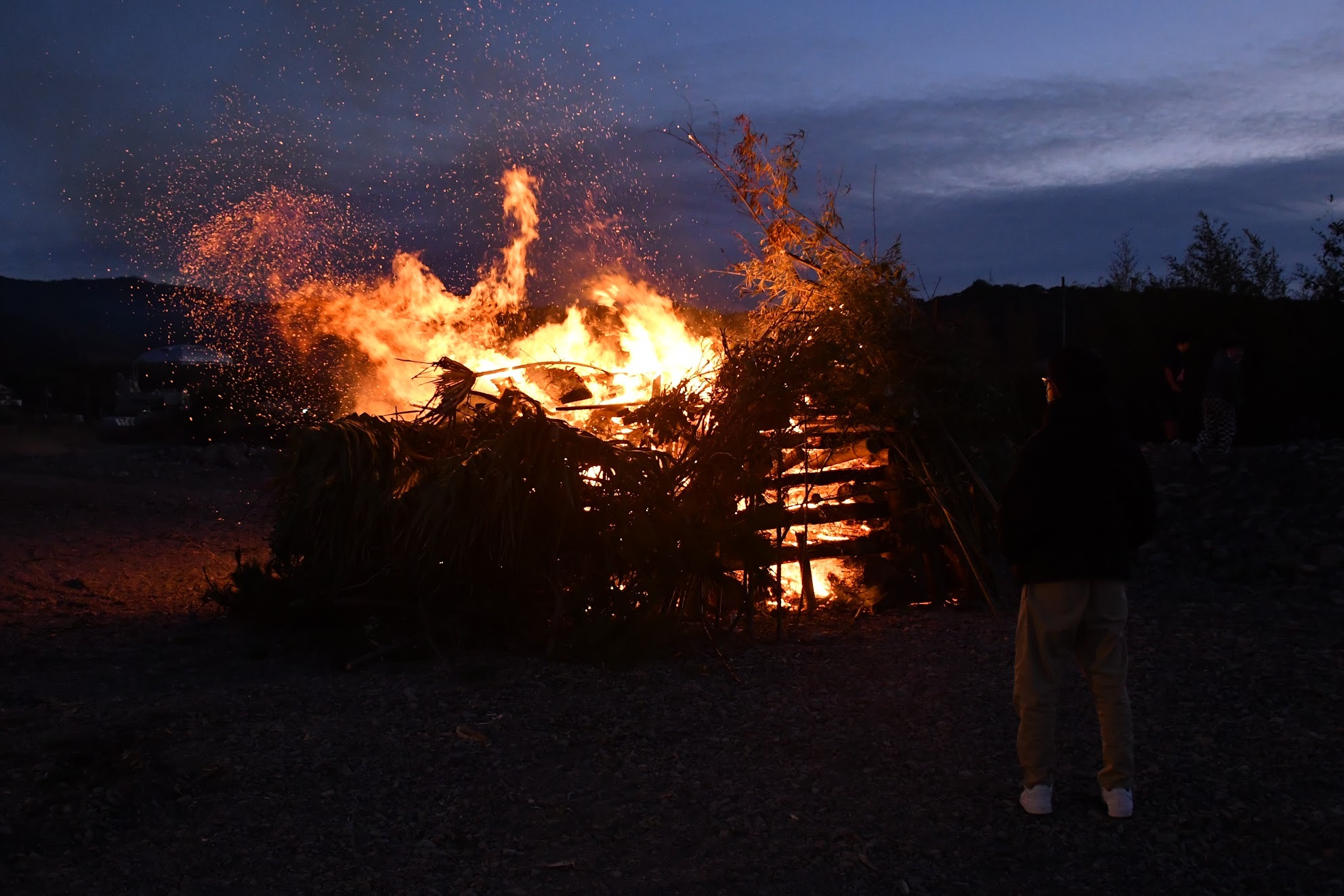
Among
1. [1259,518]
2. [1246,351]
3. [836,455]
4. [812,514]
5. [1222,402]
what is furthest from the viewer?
[1246,351]

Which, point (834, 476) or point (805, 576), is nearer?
point (805, 576)

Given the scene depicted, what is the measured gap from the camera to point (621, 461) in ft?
20.5

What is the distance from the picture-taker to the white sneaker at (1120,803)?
3748mm

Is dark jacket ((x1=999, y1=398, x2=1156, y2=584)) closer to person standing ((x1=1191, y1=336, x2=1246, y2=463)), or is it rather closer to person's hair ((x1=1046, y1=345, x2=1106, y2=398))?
person's hair ((x1=1046, y1=345, x2=1106, y2=398))

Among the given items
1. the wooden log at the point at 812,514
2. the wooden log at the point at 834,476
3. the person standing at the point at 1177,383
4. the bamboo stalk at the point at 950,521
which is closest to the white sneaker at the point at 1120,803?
the wooden log at the point at 812,514

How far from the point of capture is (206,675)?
5.50 meters

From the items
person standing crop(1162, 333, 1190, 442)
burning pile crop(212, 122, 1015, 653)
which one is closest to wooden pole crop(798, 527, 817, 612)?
burning pile crop(212, 122, 1015, 653)

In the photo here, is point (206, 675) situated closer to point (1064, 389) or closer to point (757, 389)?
point (757, 389)

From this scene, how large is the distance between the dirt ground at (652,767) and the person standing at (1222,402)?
4.90m

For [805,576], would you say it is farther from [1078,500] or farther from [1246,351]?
[1246,351]

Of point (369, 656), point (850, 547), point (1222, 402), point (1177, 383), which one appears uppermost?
point (1177, 383)

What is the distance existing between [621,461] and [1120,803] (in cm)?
337

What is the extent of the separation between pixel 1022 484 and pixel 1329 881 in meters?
1.58

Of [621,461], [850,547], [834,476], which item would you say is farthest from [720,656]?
[834,476]
